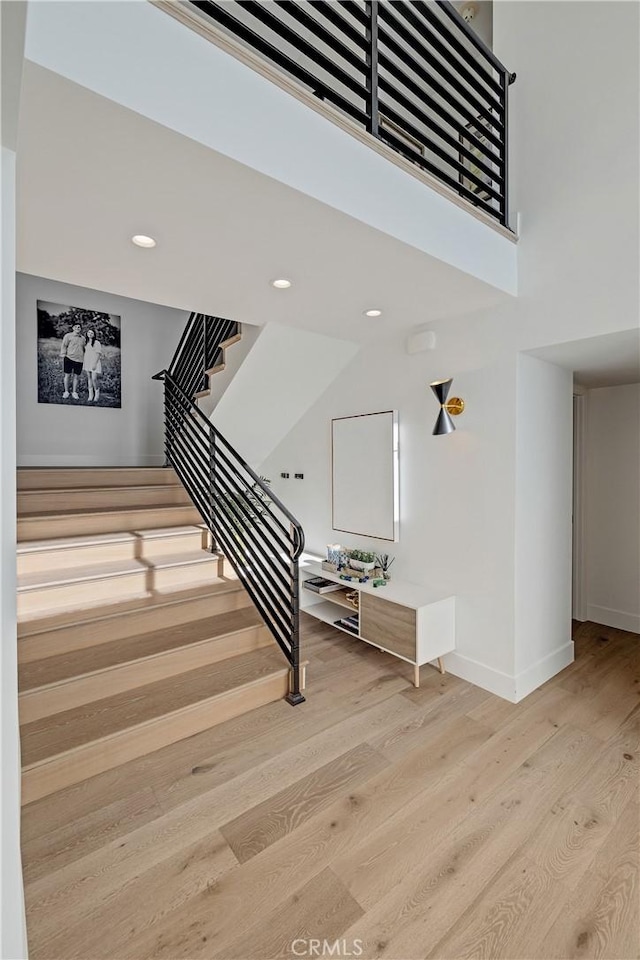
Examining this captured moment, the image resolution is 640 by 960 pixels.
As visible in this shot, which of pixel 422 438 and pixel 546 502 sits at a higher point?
pixel 422 438

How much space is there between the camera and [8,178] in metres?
1.10

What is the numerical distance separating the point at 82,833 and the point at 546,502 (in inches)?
117

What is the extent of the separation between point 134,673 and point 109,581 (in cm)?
65

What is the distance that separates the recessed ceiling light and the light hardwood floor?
8.01 ft

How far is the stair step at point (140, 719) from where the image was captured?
1.89 metres

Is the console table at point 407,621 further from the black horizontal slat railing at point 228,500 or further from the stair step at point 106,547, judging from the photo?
the stair step at point 106,547

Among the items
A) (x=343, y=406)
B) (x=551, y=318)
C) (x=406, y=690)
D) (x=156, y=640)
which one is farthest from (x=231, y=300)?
(x=406, y=690)

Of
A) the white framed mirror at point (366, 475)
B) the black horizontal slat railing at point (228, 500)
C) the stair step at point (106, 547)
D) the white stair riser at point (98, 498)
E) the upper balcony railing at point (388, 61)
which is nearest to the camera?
Result: the upper balcony railing at point (388, 61)

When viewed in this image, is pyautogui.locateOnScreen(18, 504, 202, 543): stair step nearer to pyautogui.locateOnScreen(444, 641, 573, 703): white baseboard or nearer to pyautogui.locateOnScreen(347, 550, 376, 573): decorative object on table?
pyautogui.locateOnScreen(347, 550, 376, 573): decorative object on table

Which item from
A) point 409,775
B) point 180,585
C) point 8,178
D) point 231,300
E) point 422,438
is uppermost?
point 231,300

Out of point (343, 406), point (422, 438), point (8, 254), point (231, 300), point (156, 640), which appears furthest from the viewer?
point (343, 406)

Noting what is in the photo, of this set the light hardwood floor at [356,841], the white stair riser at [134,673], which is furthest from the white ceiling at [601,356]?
the white stair riser at [134,673]

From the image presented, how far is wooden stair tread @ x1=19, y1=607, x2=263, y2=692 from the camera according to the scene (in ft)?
7.09

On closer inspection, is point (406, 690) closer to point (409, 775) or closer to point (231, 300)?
point (409, 775)
